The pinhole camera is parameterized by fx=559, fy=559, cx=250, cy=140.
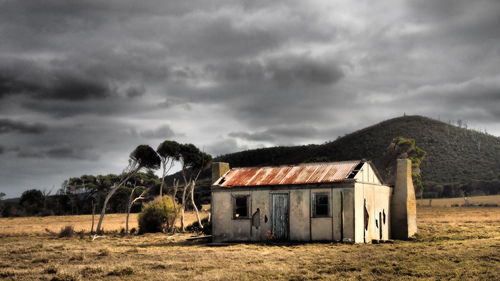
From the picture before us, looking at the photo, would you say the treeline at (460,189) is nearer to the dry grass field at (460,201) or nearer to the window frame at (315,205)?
the dry grass field at (460,201)

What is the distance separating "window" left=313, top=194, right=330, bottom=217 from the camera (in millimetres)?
28375

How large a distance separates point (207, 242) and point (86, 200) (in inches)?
2490

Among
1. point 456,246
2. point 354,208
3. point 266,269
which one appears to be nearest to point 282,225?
point 354,208

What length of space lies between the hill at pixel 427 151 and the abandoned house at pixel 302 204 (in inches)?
2736

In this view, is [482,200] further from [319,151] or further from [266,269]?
[266,269]

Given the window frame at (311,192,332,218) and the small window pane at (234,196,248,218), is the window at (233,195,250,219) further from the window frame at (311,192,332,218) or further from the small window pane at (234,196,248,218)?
the window frame at (311,192,332,218)

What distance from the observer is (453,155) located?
11475cm

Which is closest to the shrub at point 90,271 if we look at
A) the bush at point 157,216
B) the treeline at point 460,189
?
the bush at point 157,216

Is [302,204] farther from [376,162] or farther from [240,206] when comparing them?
[376,162]

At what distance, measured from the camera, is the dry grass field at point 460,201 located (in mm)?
87713

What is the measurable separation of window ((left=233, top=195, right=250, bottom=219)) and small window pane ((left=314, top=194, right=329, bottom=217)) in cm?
411

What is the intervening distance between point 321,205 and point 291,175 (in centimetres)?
286

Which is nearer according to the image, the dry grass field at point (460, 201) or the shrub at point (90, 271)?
the shrub at point (90, 271)

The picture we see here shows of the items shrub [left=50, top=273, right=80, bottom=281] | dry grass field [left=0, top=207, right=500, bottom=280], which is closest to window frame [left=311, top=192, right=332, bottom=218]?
dry grass field [left=0, top=207, right=500, bottom=280]
